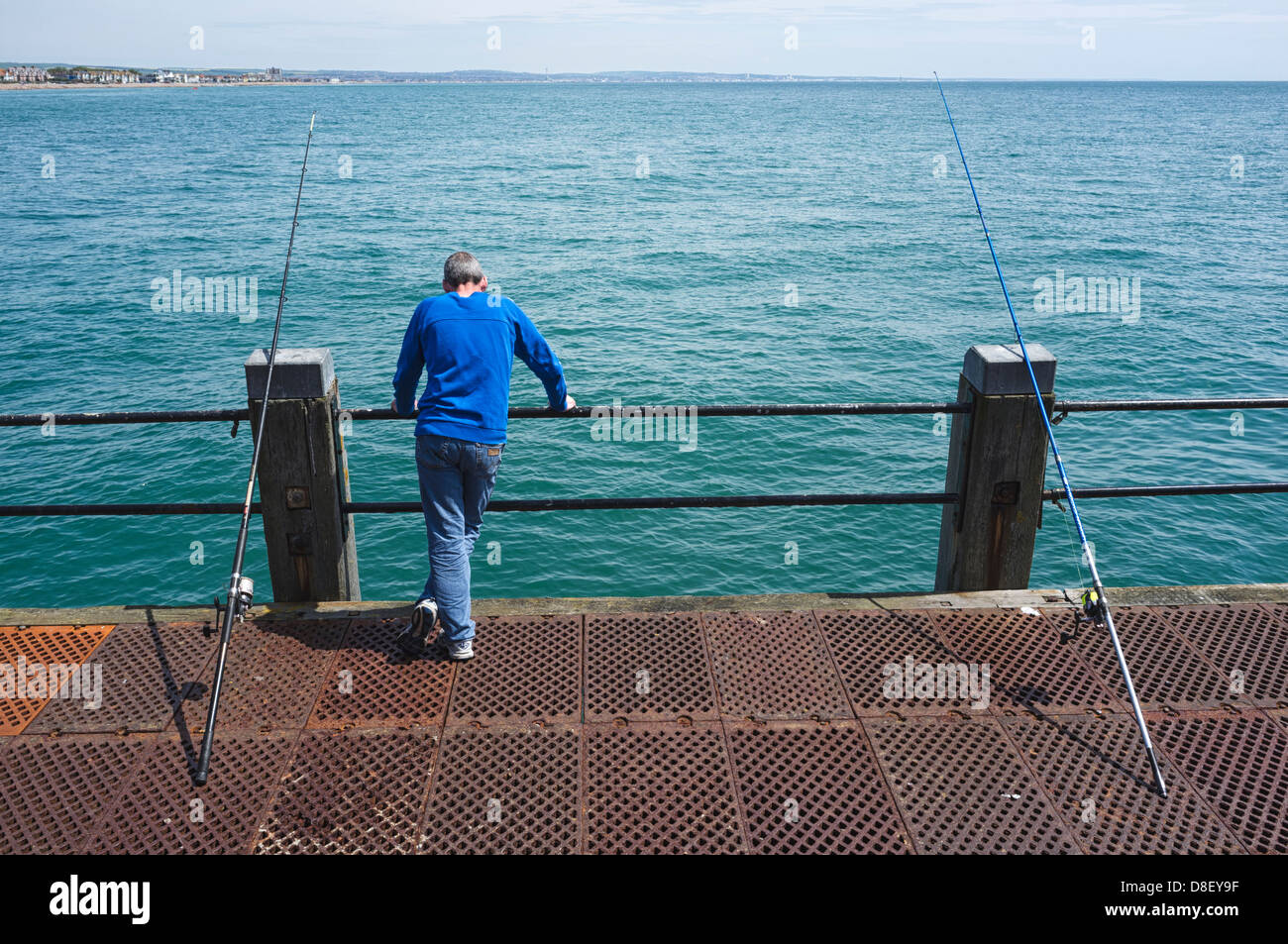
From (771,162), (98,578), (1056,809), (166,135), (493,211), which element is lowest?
(98,578)

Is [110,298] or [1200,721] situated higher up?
[110,298]

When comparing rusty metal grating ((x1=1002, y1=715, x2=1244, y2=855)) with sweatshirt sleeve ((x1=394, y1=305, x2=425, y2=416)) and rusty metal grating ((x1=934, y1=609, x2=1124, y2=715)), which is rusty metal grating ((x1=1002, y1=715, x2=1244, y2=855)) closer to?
rusty metal grating ((x1=934, y1=609, x2=1124, y2=715))

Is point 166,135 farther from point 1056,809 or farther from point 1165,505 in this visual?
point 1056,809

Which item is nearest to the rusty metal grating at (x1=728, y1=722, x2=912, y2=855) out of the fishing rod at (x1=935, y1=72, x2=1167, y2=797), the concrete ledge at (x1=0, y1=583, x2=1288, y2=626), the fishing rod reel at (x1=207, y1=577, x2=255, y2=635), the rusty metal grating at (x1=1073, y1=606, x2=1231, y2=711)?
the fishing rod at (x1=935, y1=72, x2=1167, y2=797)

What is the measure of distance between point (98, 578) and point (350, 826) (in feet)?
45.4

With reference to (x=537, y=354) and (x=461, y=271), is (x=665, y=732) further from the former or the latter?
(x=461, y=271)

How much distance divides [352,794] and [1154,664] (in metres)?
3.97

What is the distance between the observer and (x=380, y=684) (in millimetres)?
4809

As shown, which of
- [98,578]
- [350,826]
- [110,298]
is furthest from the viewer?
[110,298]

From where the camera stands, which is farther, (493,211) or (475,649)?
(493,211)

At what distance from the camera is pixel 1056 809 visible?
3943 millimetres

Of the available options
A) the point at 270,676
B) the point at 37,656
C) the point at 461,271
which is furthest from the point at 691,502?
the point at 37,656

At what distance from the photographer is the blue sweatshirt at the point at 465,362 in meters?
4.78

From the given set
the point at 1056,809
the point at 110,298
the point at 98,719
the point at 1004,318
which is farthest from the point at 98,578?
the point at 1004,318
